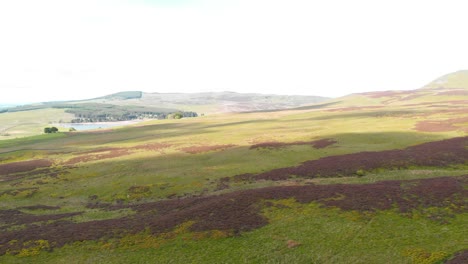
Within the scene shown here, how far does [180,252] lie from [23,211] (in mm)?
37025

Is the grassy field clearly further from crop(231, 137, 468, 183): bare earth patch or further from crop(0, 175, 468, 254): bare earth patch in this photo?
crop(231, 137, 468, 183): bare earth patch

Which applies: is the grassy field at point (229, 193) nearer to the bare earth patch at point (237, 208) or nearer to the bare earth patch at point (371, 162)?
the bare earth patch at point (237, 208)

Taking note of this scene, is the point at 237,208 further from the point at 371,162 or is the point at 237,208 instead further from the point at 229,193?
the point at 371,162

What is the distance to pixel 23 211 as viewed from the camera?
173 feet

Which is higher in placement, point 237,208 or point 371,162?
point 371,162

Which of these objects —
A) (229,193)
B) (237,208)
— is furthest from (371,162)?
(237,208)

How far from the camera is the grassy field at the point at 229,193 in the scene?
30.6 m

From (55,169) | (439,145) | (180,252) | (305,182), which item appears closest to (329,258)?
(180,252)

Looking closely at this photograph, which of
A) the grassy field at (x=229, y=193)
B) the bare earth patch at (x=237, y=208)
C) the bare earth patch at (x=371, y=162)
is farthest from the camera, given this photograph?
the bare earth patch at (x=371, y=162)

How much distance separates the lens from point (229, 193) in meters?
50.1

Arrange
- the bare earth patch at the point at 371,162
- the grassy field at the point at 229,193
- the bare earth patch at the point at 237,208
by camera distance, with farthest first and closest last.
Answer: the bare earth patch at the point at 371,162 → the bare earth patch at the point at 237,208 → the grassy field at the point at 229,193

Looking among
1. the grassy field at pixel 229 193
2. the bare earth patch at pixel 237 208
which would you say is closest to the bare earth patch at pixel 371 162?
the grassy field at pixel 229 193

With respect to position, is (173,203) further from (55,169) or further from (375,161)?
(55,169)

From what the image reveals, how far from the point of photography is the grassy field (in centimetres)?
3058
